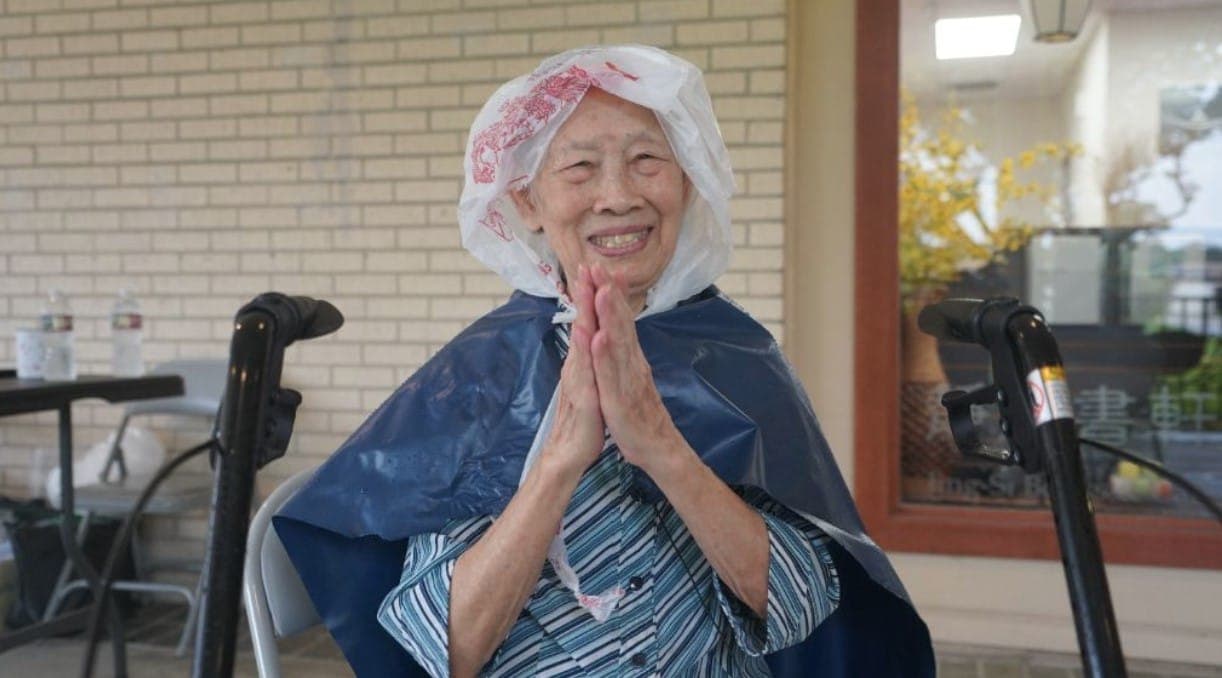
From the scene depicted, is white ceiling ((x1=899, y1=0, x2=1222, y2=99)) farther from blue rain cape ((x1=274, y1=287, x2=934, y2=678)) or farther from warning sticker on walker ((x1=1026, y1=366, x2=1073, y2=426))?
warning sticker on walker ((x1=1026, y1=366, x2=1073, y2=426))

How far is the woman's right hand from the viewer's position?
140 cm

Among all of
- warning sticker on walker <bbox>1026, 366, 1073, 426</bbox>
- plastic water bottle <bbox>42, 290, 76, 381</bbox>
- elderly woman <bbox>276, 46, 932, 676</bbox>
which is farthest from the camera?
plastic water bottle <bbox>42, 290, 76, 381</bbox>

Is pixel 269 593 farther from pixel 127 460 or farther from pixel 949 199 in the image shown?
pixel 949 199

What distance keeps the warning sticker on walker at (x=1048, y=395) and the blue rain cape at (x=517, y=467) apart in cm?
53

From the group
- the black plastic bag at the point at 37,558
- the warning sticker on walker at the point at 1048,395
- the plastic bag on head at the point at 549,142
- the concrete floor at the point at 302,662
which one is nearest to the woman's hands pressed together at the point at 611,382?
the plastic bag on head at the point at 549,142

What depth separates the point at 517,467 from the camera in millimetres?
1619

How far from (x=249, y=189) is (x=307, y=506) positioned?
3.21 meters

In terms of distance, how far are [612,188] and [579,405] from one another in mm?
402

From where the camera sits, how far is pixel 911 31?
4.20 meters

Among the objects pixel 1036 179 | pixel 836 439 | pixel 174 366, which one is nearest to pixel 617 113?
pixel 836 439

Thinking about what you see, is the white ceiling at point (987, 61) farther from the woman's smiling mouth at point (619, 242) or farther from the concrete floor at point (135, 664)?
the concrete floor at point (135, 664)

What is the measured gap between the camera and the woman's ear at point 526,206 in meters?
1.82

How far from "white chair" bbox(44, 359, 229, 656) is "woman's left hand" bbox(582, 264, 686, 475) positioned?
9.54 ft

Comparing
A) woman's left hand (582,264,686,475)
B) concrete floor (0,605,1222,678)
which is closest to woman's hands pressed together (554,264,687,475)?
woman's left hand (582,264,686,475)
